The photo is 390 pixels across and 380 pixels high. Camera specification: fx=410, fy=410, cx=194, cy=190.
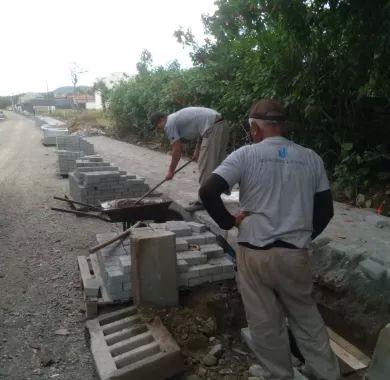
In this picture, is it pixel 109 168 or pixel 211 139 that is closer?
pixel 211 139

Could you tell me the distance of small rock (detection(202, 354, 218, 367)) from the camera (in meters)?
3.07

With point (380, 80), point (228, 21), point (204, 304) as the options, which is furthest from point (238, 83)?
point (204, 304)

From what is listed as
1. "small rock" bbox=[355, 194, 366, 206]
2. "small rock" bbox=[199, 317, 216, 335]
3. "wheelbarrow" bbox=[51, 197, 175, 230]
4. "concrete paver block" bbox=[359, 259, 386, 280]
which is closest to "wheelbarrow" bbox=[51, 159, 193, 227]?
"wheelbarrow" bbox=[51, 197, 175, 230]

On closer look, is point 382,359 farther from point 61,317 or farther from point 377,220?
point 61,317

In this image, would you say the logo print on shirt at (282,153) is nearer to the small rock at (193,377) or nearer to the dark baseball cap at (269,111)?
the dark baseball cap at (269,111)

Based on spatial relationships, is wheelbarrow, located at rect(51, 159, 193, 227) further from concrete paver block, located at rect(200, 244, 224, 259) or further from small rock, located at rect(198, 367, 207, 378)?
small rock, located at rect(198, 367, 207, 378)

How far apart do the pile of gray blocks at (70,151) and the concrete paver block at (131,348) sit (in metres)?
7.69

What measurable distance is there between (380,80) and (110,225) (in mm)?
4458

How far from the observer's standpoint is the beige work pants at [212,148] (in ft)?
17.7

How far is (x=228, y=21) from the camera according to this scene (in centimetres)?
1045

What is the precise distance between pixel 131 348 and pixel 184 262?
941 millimetres

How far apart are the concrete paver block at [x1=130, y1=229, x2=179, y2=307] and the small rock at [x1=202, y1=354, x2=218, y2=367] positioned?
62cm

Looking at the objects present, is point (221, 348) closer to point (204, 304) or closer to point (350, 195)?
point (204, 304)

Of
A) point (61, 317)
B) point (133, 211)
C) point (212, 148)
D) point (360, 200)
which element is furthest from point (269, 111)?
point (360, 200)
